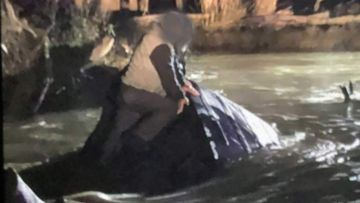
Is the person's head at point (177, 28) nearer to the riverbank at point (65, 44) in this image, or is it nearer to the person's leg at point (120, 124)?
the riverbank at point (65, 44)

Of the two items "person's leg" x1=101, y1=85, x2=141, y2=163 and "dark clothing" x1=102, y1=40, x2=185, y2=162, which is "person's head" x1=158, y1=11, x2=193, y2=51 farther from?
"person's leg" x1=101, y1=85, x2=141, y2=163

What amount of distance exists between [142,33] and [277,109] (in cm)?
30

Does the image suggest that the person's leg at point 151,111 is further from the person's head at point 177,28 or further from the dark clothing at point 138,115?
the person's head at point 177,28

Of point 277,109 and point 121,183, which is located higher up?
point 277,109

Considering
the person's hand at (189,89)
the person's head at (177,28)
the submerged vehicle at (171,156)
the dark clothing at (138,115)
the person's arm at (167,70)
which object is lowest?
the submerged vehicle at (171,156)

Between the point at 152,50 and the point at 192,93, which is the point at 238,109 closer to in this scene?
the point at 192,93

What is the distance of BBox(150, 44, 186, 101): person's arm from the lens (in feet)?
4.13

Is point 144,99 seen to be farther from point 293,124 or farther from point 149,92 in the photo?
point 293,124

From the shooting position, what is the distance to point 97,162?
1.25m

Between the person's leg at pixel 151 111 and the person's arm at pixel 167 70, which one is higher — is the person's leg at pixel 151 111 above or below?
below

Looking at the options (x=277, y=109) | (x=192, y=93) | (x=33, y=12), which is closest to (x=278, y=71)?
(x=277, y=109)

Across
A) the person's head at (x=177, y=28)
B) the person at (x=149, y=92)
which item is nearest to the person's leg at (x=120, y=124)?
the person at (x=149, y=92)

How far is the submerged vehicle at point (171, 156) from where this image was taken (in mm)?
1240

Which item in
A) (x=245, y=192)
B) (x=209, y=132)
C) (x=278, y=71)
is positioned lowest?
(x=245, y=192)
